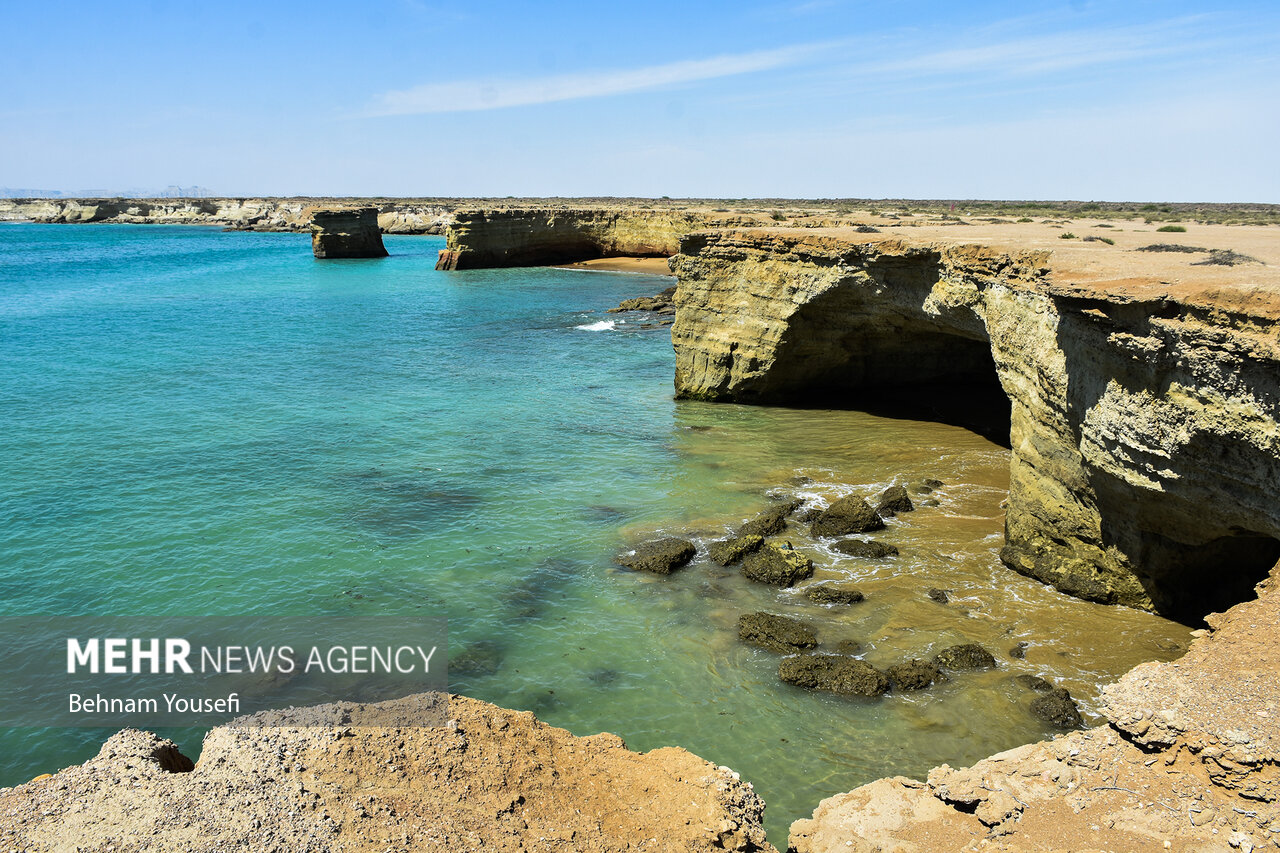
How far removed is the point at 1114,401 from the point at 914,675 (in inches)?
165

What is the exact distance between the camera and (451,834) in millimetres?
4617

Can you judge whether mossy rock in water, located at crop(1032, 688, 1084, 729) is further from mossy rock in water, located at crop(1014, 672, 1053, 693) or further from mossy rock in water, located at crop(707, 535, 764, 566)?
mossy rock in water, located at crop(707, 535, 764, 566)

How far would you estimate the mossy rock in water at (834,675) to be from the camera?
9250mm

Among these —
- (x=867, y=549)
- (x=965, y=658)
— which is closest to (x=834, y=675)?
(x=965, y=658)

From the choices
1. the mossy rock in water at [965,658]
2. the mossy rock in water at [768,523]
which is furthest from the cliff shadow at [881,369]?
the mossy rock in water at [965,658]

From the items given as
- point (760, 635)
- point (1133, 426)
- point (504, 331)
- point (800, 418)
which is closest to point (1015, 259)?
point (1133, 426)

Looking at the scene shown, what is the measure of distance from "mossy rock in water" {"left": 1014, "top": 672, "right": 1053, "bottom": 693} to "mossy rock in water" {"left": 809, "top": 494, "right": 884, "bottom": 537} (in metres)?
4.45

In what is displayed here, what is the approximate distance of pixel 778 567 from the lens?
12086mm

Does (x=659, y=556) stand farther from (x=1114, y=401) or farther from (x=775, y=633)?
(x=1114, y=401)

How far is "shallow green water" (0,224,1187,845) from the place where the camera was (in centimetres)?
898

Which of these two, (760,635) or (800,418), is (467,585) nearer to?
(760,635)

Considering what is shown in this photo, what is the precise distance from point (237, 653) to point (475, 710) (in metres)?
6.09

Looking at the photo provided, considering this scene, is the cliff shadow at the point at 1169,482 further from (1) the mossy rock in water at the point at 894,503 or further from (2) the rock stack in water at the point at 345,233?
(2) the rock stack in water at the point at 345,233

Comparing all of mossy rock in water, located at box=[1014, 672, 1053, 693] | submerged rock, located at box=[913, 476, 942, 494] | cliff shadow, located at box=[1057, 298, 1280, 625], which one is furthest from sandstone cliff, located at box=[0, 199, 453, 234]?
mossy rock in water, located at box=[1014, 672, 1053, 693]
